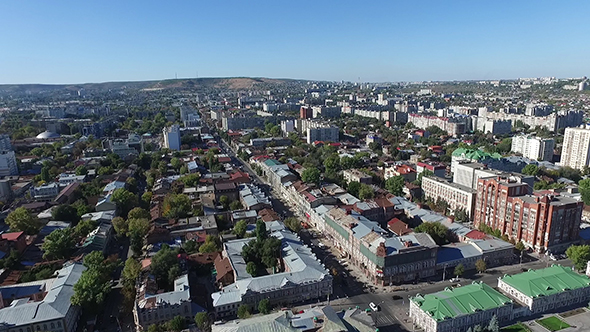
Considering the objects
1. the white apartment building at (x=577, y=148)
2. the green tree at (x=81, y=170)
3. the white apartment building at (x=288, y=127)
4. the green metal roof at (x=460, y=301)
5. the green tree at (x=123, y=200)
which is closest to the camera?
the green metal roof at (x=460, y=301)

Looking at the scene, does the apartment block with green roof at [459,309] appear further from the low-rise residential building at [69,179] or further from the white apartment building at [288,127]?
the white apartment building at [288,127]

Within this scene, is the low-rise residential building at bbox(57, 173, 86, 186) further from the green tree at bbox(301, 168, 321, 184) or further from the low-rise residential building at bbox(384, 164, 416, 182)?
the low-rise residential building at bbox(384, 164, 416, 182)

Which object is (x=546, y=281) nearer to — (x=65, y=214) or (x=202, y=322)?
(x=202, y=322)

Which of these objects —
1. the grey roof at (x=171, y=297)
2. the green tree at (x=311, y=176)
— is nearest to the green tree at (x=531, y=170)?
the green tree at (x=311, y=176)

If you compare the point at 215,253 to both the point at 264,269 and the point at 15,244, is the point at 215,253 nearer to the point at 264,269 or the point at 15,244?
the point at 264,269

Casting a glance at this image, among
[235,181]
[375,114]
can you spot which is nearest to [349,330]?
[235,181]

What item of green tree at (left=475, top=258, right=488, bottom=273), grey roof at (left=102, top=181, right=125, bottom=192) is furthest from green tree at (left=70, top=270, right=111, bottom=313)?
green tree at (left=475, top=258, right=488, bottom=273)
